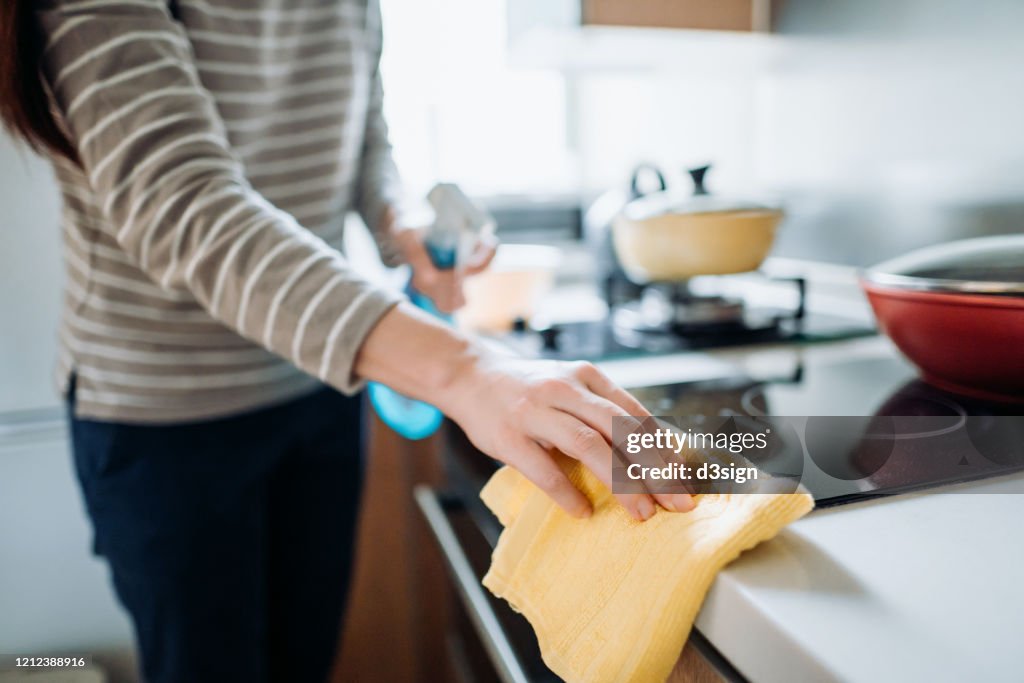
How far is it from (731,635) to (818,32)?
1005 millimetres

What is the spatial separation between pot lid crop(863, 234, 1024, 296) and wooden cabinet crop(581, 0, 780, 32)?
1.85 feet

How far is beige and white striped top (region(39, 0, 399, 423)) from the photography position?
1.44 feet

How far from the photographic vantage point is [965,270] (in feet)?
1.89

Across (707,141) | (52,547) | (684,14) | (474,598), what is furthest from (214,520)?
(707,141)

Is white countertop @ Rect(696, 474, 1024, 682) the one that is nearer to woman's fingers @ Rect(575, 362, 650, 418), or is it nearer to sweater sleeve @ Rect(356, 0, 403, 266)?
woman's fingers @ Rect(575, 362, 650, 418)

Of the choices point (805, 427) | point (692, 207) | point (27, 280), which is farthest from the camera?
point (27, 280)

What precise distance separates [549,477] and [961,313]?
0.38 metres

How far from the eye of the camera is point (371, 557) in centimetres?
113

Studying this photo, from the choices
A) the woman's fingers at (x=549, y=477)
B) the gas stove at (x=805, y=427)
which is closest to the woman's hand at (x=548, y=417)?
the woman's fingers at (x=549, y=477)

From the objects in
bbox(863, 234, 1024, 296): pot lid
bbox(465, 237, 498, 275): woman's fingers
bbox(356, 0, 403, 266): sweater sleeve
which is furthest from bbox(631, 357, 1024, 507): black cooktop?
bbox(356, 0, 403, 266): sweater sleeve

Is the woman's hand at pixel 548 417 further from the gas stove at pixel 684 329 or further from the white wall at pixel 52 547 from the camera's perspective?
the white wall at pixel 52 547

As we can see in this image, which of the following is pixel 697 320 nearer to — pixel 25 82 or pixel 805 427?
pixel 805 427

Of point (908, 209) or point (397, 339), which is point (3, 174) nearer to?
point (397, 339)

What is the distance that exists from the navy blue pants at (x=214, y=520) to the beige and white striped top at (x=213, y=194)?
0.03m
